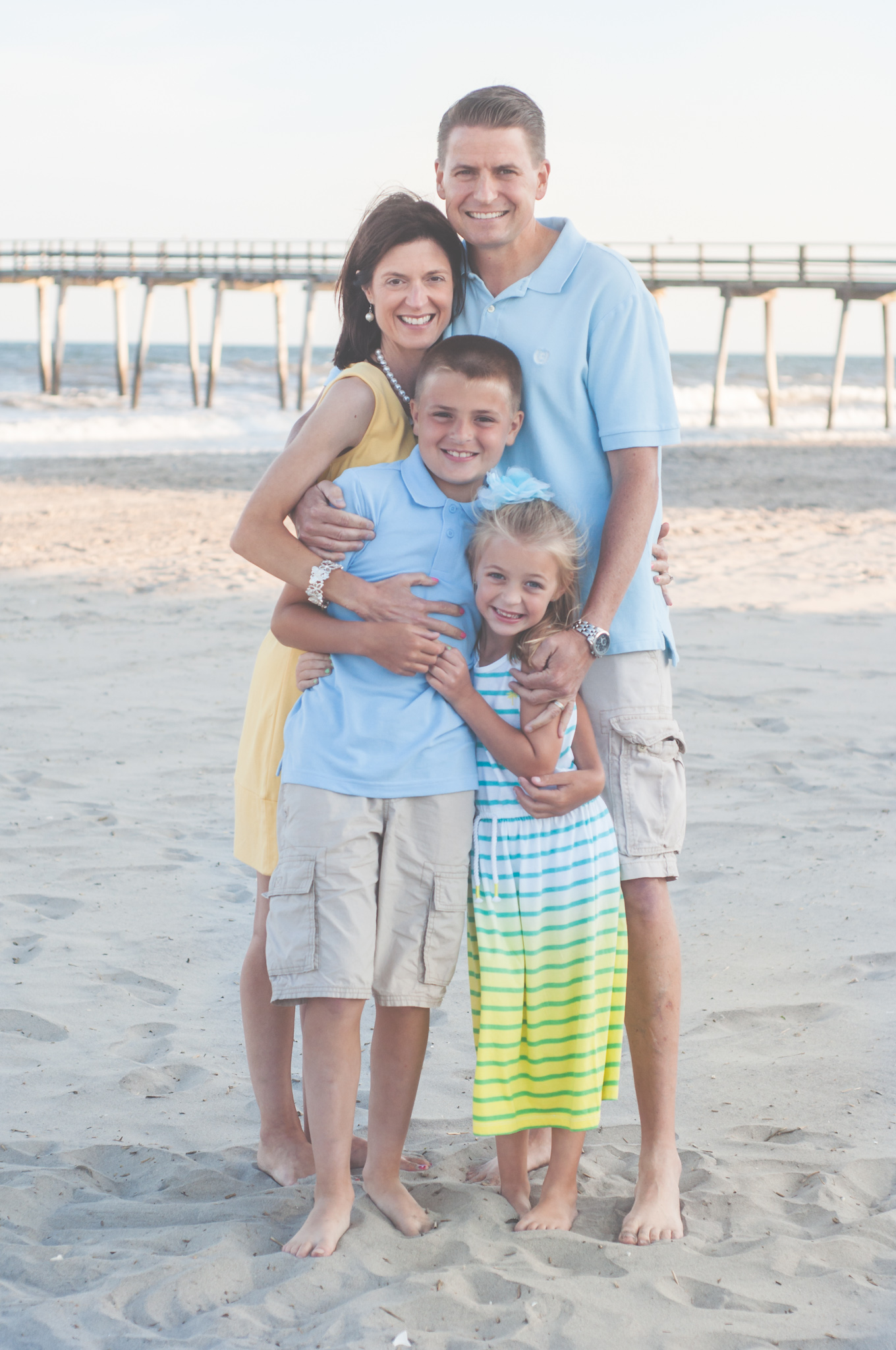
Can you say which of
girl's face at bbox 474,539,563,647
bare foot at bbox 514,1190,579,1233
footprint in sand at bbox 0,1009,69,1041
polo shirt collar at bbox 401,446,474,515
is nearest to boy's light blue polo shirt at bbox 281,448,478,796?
polo shirt collar at bbox 401,446,474,515

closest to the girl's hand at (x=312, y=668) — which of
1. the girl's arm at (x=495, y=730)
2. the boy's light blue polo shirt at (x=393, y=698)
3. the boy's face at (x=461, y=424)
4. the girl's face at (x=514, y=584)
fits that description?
the boy's light blue polo shirt at (x=393, y=698)

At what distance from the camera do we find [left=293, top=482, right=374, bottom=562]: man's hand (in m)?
2.48

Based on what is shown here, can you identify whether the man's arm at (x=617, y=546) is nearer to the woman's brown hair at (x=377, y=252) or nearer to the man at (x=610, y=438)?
the man at (x=610, y=438)

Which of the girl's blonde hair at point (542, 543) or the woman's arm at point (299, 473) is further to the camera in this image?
the woman's arm at point (299, 473)

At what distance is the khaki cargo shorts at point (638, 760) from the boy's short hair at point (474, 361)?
619mm

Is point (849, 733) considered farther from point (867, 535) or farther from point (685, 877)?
point (867, 535)

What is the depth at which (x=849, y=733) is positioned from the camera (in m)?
5.77

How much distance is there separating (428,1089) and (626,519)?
5.08 ft

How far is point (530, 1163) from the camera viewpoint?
2793mm

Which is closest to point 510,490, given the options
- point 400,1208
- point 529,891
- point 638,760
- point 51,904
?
point 638,760

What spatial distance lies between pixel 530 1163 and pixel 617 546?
138cm

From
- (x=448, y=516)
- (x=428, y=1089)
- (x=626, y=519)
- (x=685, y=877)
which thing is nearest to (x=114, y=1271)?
(x=428, y=1089)

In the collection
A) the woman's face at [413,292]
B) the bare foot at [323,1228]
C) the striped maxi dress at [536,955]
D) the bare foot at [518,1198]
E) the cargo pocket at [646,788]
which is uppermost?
the woman's face at [413,292]

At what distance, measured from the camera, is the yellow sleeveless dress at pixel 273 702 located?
259 cm
